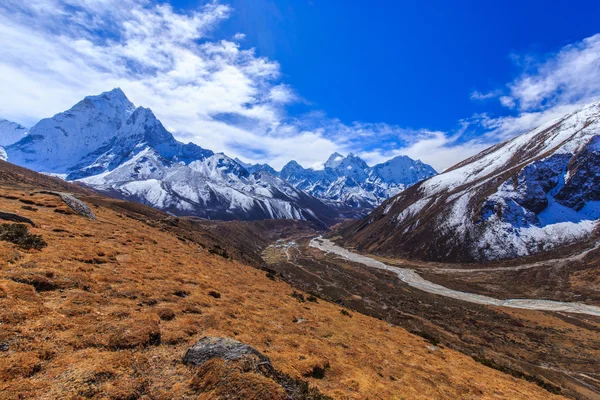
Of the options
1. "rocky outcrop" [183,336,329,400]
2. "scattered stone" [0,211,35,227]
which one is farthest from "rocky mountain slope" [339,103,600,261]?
"scattered stone" [0,211,35,227]

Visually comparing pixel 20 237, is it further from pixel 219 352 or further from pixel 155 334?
pixel 219 352

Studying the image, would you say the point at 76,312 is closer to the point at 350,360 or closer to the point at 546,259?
the point at 350,360

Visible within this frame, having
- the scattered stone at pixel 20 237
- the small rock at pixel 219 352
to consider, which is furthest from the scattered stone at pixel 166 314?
the scattered stone at pixel 20 237

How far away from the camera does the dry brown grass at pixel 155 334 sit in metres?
8.27

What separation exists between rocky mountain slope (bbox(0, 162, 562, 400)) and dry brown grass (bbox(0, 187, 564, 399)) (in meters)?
0.06

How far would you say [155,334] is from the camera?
11570 millimetres

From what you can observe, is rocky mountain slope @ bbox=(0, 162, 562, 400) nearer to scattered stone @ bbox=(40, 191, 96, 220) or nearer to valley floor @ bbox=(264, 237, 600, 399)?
scattered stone @ bbox=(40, 191, 96, 220)

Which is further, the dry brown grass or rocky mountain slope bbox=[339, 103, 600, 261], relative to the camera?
rocky mountain slope bbox=[339, 103, 600, 261]

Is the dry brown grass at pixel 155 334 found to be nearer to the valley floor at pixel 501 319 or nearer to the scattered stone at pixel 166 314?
the scattered stone at pixel 166 314

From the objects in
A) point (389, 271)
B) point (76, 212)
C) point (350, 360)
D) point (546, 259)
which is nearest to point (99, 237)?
point (76, 212)

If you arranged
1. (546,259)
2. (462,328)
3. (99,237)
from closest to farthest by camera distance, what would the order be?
(99,237) → (462,328) → (546,259)

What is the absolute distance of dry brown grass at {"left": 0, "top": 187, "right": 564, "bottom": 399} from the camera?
8273 mm

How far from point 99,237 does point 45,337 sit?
660 inches

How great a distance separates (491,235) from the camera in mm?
132875
